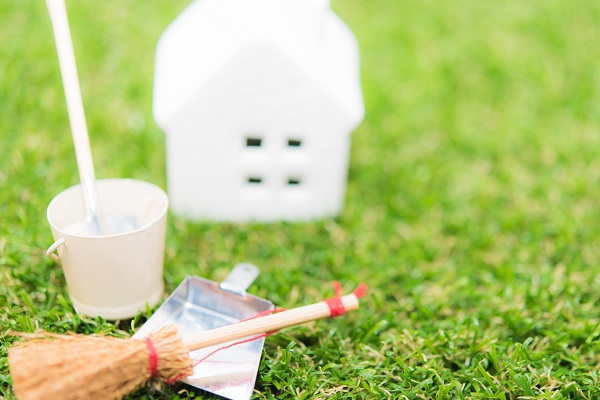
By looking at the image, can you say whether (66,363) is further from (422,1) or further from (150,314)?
(422,1)

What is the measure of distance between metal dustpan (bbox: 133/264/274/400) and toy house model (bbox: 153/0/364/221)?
0.97 ft

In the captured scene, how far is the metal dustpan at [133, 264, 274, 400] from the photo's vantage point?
3.78 ft

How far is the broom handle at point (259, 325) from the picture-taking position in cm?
110

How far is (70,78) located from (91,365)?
0.53 metres

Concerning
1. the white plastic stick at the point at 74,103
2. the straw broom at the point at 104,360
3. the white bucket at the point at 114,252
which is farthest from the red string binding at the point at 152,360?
the white plastic stick at the point at 74,103

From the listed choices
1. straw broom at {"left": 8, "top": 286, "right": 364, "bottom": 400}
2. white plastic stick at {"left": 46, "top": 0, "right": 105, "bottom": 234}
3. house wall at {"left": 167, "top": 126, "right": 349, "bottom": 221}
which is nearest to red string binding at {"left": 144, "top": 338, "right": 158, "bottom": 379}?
straw broom at {"left": 8, "top": 286, "right": 364, "bottom": 400}

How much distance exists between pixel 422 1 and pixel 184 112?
1581mm

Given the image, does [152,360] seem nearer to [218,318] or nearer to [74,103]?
[218,318]

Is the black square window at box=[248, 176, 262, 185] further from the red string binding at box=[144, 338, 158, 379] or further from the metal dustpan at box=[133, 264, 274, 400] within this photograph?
the red string binding at box=[144, 338, 158, 379]

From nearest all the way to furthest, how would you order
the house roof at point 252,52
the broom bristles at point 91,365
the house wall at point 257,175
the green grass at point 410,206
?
the broom bristles at point 91,365 → the green grass at point 410,206 → the house roof at point 252,52 → the house wall at point 257,175

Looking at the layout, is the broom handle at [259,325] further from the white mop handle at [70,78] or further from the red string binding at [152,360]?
the white mop handle at [70,78]

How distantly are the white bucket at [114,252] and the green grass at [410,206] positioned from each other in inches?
1.8

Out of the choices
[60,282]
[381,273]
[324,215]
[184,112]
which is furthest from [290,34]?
[60,282]

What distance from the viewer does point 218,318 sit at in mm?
1310
